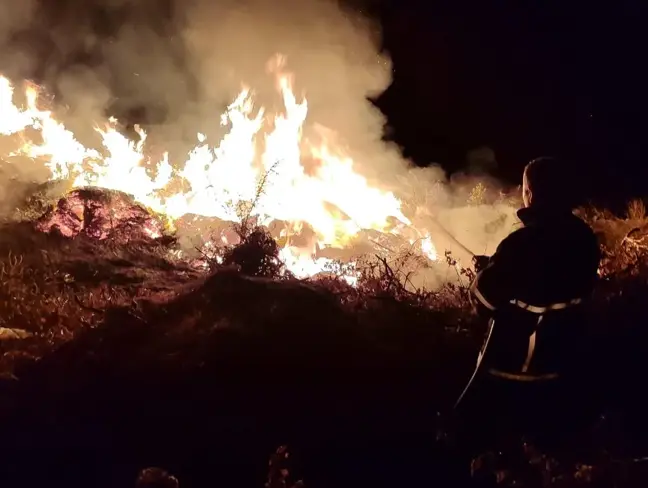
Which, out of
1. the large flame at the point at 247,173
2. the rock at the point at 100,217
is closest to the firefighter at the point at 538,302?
the large flame at the point at 247,173

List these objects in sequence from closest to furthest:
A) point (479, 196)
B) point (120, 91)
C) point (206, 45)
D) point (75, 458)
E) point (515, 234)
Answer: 1. point (515, 234)
2. point (75, 458)
3. point (479, 196)
4. point (206, 45)
5. point (120, 91)

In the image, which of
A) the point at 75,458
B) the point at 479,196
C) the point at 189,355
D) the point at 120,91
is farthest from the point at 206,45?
the point at 75,458

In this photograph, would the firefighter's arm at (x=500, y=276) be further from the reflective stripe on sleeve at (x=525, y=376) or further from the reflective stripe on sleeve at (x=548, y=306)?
the reflective stripe on sleeve at (x=525, y=376)

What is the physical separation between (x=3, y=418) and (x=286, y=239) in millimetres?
4689

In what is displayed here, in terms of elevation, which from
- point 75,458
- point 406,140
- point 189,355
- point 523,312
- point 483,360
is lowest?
point 75,458

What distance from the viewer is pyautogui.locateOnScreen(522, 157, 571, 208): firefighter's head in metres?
3.23

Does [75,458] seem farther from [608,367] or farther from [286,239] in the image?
[286,239]

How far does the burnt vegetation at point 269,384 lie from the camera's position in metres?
3.60

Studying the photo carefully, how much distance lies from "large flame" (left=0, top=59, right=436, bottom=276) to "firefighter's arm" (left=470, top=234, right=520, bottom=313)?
15.8 ft

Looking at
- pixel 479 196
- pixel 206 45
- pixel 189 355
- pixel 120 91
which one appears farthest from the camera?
pixel 120 91

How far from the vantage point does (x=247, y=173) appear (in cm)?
878

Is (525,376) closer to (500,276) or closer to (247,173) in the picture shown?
(500,276)

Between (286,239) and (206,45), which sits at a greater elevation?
(206,45)

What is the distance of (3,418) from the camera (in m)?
3.78
